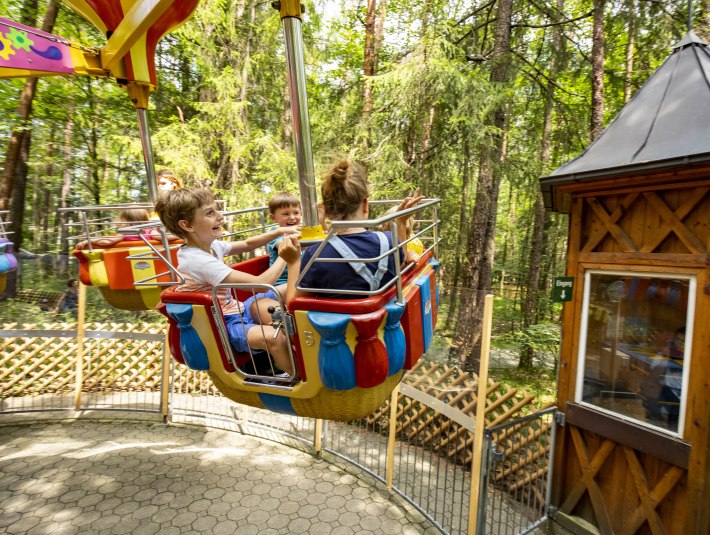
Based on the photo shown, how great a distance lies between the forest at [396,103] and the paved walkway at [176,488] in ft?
6.01

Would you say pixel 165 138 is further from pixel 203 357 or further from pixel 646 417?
pixel 646 417

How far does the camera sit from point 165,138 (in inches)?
286

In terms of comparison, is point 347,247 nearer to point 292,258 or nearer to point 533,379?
point 292,258

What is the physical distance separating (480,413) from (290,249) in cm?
208

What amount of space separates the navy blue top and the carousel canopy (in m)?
2.31

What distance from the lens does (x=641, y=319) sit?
3.17 meters

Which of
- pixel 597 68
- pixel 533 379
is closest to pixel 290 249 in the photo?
pixel 597 68

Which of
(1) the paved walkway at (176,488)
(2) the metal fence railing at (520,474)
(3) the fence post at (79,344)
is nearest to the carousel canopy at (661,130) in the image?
(2) the metal fence railing at (520,474)

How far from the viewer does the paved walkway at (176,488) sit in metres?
3.43

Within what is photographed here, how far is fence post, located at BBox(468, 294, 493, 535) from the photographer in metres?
2.75

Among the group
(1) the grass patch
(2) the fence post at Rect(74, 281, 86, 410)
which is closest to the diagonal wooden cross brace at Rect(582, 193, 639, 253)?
(1) the grass patch

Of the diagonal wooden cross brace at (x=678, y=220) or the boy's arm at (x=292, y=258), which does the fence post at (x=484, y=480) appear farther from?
the boy's arm at (x=292, y=258)

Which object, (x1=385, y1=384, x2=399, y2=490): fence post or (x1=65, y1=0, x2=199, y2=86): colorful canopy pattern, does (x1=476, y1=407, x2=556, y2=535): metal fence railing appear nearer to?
(x1=385, y1=384, x2=399, y2=490): fence post

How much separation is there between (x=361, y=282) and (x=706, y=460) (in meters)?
2.88
